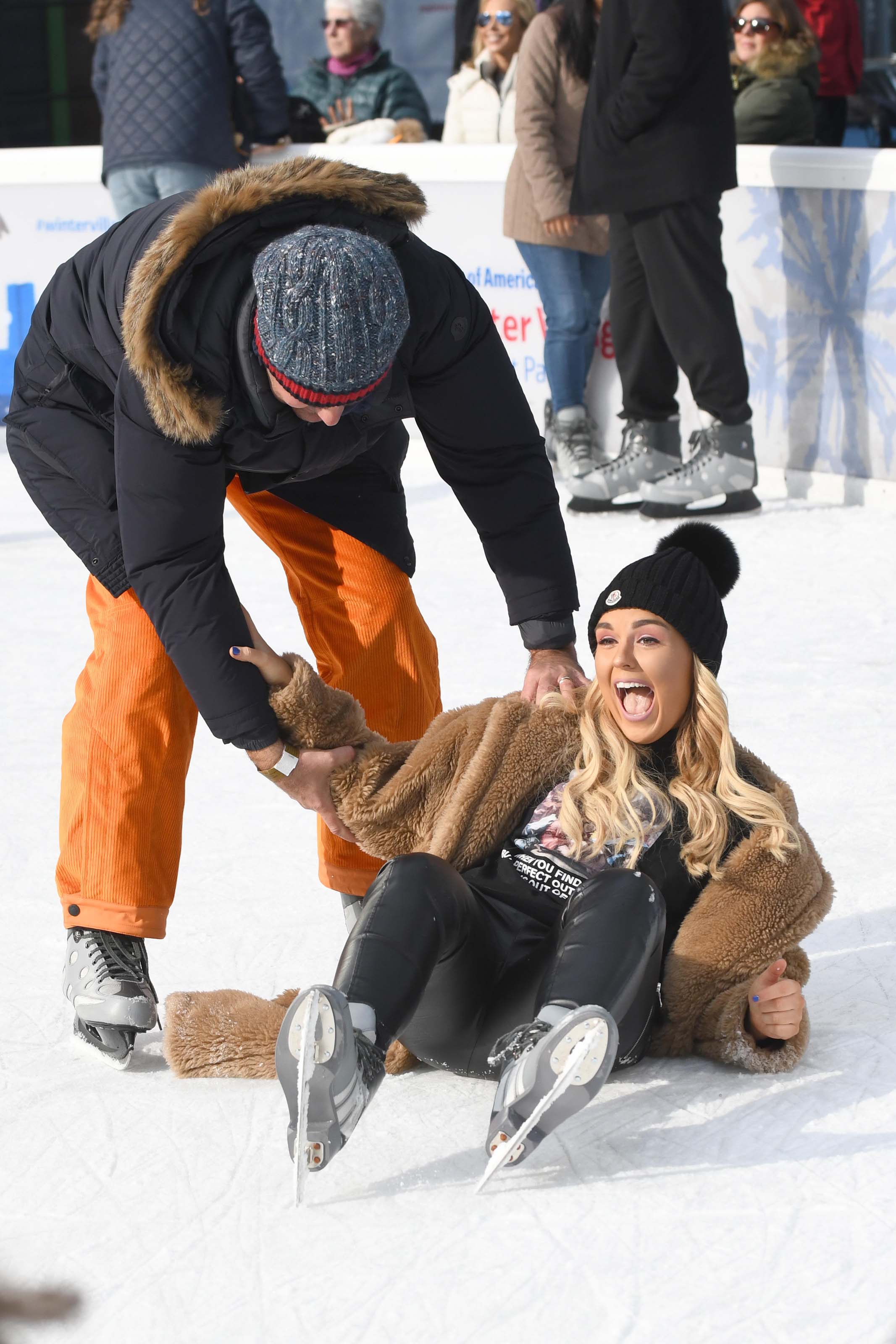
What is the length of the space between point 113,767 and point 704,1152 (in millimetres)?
939

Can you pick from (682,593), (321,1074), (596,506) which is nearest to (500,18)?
(596,506)

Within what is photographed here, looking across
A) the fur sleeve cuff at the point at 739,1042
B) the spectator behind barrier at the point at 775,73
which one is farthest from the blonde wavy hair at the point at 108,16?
the fur sleeve cuff at the point at 739,1042

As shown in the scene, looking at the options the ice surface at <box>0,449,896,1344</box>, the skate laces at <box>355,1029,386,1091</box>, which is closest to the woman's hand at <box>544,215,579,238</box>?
the ice surface at <box>0,449,896,1344</box>

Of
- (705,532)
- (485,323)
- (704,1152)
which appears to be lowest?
(704,1152)

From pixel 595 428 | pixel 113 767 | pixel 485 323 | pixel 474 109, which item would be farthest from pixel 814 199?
pixel 113 767

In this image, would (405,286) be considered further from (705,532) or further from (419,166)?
(419,166)

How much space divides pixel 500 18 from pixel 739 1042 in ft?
16.8

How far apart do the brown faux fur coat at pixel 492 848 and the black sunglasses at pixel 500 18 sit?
4683 mm

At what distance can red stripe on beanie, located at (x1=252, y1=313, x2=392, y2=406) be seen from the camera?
6.10 ft

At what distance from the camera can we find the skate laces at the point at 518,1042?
1.75 meters

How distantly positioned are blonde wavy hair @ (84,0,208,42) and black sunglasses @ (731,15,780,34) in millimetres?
2064

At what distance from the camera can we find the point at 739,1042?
80.4 inches

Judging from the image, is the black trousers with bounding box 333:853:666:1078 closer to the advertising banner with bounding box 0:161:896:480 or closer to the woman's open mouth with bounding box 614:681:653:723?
the woman's open mouth with bounding box 614:681:653:723

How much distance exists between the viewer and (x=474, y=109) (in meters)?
6.53
